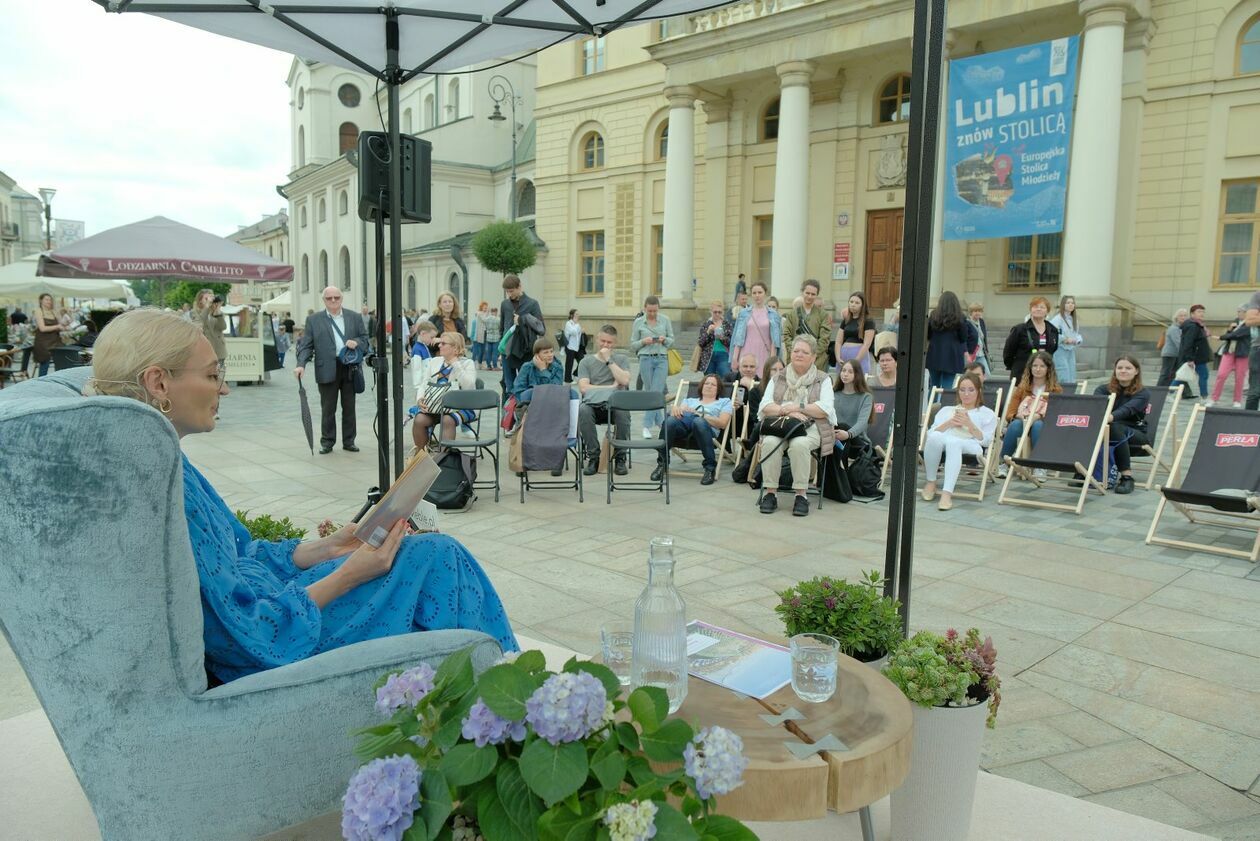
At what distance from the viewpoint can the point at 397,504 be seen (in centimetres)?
236

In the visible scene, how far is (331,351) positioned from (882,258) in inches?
601

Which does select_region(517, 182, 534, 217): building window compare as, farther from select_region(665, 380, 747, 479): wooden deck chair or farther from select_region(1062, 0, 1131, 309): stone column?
select_region(665, 380, 747, 479): wooden deck chair

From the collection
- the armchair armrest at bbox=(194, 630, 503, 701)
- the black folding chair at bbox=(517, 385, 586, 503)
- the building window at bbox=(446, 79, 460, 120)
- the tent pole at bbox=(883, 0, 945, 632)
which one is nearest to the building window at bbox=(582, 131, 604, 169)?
the building window at bbox=(446, 79, 460, 120)

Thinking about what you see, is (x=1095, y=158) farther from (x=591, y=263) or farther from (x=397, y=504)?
(x=397, y=504)

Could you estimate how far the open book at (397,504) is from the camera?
2355 millimetres

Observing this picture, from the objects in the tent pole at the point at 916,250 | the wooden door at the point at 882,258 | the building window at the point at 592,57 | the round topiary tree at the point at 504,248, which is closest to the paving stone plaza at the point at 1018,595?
the tent pole at the point at 916,250

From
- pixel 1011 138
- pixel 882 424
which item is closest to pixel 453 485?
pixel 882 424

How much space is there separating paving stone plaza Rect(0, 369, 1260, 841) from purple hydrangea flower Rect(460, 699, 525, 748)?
221cm

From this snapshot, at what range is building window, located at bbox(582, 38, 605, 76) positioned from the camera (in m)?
26.7

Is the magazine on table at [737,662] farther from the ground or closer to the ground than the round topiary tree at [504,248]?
closer to the ground

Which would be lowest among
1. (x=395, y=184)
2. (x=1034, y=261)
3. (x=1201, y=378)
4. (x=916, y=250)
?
(x=1201, y=378)

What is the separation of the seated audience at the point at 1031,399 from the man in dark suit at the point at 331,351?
249 inches

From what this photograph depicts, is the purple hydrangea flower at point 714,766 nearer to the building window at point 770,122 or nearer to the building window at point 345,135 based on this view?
the building window at point 770,122

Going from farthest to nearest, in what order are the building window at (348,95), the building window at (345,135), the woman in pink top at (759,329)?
1. the building window at (345,135)
2. the building window at (348,95)
3. the woman in pink top at (759,329)
